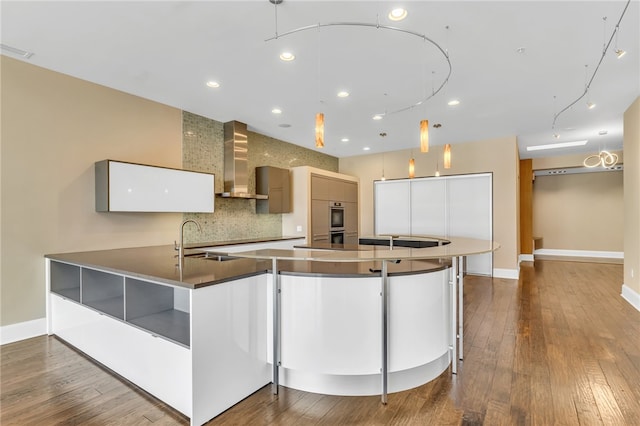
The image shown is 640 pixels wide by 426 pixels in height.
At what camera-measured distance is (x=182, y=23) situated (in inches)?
103

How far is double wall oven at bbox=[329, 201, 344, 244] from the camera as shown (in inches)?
272

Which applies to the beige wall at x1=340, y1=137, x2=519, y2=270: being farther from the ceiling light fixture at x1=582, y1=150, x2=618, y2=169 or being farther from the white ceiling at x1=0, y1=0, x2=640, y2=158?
the white ceiling at x1=0, y1=0, x2=640, y2=158

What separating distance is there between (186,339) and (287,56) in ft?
8.77

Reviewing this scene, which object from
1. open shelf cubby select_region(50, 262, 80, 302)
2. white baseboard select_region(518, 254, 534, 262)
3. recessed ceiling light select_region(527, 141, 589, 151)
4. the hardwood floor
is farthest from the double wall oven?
white baseboard select_region(518, 254, 534, 262)

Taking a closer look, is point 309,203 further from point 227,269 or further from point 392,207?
point 227,269

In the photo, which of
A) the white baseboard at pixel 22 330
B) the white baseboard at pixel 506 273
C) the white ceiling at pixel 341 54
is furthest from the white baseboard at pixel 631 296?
the white baseboard at pixel 22 330

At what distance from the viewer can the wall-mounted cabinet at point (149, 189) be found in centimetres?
363

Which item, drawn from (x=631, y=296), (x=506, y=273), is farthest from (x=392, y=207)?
(x=631, y=296)

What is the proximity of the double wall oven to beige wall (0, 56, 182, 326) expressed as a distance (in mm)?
3718

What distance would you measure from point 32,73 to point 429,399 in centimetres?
487

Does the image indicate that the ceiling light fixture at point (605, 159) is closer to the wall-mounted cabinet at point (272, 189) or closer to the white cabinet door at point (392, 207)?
the white cabinet door at point (392, 207)

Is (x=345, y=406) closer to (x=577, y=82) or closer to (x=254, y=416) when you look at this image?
(x=254, y=416)

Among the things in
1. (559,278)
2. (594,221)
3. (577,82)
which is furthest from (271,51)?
(594,221)

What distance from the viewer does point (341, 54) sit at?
122 inches
